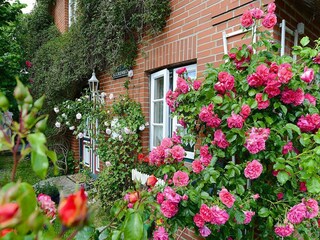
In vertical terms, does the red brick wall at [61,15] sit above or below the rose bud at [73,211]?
above

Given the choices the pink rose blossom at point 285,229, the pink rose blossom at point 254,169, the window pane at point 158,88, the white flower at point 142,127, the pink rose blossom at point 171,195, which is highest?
the window pane at point 158,88

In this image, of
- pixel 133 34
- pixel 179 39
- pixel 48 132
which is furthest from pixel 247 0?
pixel 48 132

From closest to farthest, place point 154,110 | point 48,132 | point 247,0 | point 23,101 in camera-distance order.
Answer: point 23,101
point 247,0
point 154,110
point 48,132

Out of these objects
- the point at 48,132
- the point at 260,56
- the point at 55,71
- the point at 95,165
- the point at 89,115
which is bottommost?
the point at 95,165

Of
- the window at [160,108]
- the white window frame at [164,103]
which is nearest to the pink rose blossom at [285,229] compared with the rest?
the window at [160,108]

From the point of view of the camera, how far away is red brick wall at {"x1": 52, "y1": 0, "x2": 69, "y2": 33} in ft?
24.5

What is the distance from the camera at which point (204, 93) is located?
2.09 meters

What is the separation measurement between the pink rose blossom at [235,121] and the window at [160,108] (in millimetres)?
1619

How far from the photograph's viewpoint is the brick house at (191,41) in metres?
2.53

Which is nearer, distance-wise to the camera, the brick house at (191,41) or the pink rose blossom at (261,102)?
the pink rose blossom at (261,102)

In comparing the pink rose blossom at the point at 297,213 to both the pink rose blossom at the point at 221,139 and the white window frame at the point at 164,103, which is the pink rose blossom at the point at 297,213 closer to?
the pink rose blossom at the point at 221,139

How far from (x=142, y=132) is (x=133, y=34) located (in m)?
1.54

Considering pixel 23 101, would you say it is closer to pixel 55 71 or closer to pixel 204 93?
pixel 204 93

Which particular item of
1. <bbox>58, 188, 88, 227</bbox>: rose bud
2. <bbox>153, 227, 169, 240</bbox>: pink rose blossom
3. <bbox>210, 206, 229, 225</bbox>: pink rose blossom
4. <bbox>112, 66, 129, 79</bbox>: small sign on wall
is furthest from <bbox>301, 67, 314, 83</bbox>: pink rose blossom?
<bbox>112, 66, 129, 79</bbox>: small sign on wall
